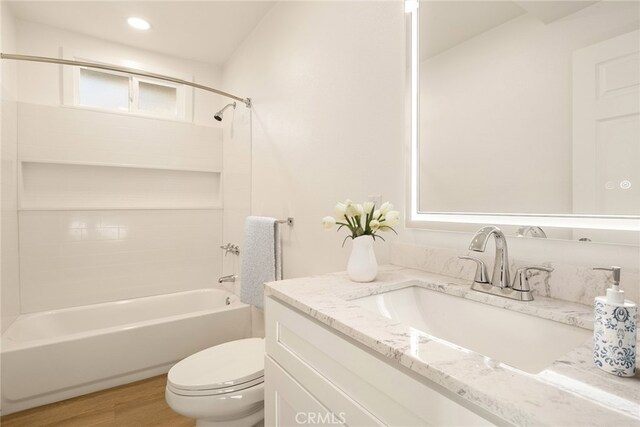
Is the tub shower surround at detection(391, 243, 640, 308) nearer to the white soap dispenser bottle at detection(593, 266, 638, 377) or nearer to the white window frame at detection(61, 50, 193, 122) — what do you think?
the white soap dispenser bottle at detection(593, 266, 638, 377)

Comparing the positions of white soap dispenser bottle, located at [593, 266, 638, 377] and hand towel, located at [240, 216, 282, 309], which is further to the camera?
hand towel, located at [240, 216, 282, 309]

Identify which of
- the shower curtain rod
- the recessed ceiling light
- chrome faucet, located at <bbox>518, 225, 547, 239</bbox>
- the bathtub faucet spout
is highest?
the recessed ceiling light

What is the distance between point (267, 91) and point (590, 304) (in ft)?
6.93

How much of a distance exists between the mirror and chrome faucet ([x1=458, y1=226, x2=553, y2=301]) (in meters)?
0.11

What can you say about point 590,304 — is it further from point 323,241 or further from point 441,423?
point 323,241

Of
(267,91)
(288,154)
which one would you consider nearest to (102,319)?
(288,154)

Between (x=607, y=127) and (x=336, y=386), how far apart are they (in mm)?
901

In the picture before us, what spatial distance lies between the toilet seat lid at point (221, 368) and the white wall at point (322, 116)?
527 millimetres

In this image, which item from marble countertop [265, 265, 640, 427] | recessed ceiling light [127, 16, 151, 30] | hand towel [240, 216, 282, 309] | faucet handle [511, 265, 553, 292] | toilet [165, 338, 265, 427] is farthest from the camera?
recessed ceiling light [127, 16, 151, 30]

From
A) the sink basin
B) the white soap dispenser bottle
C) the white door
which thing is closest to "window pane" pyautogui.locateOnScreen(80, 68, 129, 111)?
the sink basin

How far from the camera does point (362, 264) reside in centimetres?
101

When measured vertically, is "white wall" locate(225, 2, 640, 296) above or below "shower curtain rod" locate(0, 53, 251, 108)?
below

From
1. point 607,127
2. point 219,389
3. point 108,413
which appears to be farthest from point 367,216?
point 108,413

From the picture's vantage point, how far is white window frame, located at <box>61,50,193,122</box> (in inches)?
97.7
